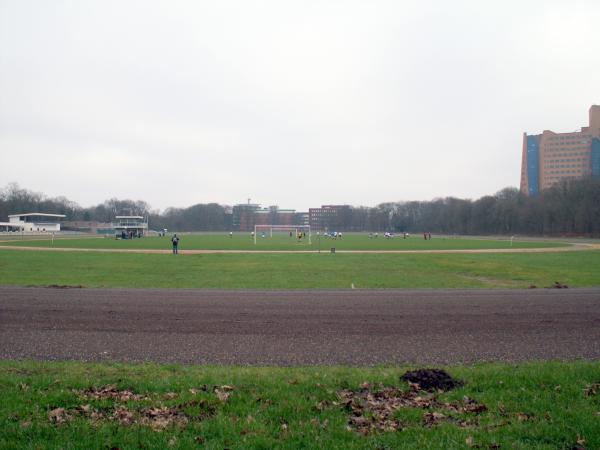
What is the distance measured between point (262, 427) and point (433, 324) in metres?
8.17

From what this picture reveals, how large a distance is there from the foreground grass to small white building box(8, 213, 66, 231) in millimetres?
143120

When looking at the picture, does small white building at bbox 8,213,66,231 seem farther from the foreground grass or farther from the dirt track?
the foreground grass

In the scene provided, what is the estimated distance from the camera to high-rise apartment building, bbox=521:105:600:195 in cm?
16212

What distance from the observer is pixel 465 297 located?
17.7m

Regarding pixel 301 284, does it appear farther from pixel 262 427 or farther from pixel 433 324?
pixel 262 427

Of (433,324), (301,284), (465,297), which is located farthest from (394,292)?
(433,324)

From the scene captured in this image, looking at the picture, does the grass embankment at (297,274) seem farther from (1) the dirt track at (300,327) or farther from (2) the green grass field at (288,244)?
(2) the green grass field at (288,244)

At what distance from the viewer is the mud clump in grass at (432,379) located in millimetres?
6883

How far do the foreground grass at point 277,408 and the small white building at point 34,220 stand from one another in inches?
5635

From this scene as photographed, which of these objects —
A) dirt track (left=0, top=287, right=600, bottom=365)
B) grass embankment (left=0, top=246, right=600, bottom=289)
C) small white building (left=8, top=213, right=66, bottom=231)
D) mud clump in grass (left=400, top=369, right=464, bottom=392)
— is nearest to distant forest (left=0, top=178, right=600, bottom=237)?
small white building (left=8, top=213, right=66, bottom=231)

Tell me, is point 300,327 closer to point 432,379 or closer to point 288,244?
point 432,379

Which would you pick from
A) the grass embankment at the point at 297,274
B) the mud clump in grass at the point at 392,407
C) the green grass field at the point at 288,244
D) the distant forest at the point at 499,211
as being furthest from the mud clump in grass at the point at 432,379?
the distant forest at the point at 499,211

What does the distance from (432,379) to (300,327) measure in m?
5.37

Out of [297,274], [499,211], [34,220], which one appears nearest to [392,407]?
[297,274]
